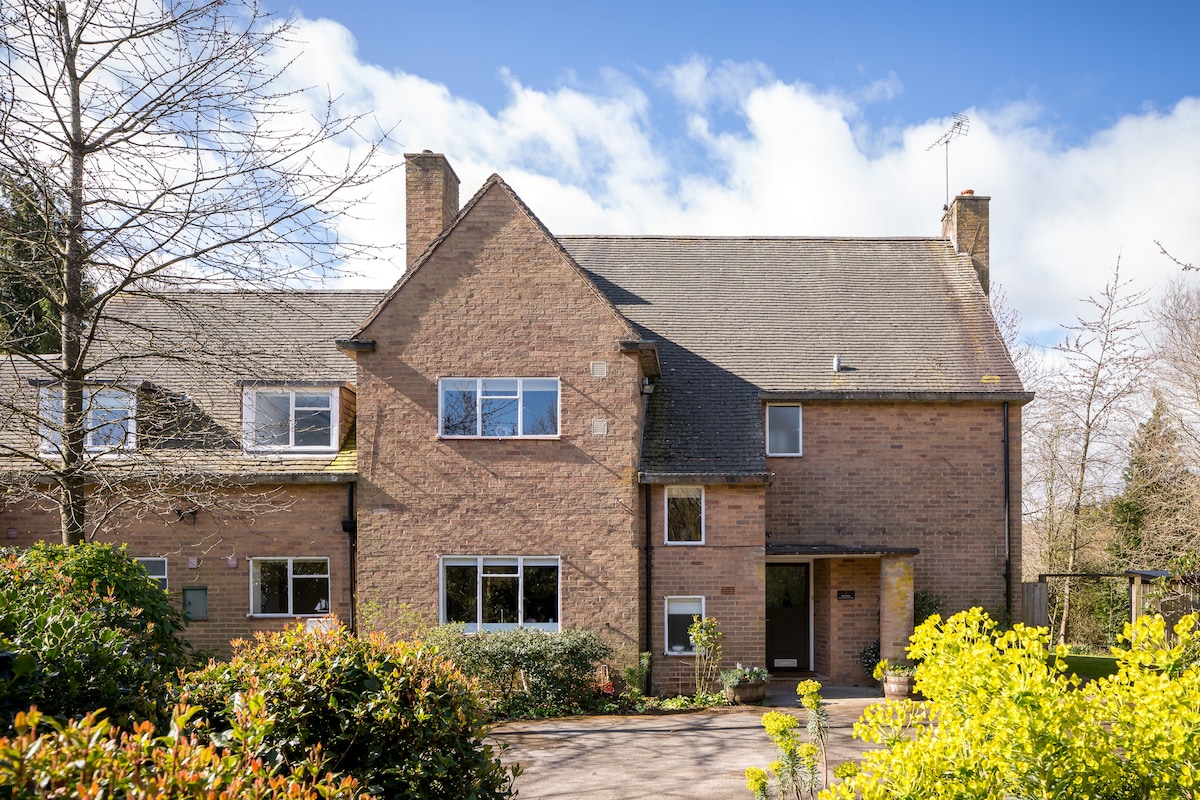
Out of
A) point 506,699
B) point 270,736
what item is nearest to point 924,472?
point 506,699

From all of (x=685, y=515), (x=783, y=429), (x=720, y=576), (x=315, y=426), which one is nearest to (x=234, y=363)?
(x=315, y=426)

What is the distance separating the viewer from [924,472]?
1805 centimetres

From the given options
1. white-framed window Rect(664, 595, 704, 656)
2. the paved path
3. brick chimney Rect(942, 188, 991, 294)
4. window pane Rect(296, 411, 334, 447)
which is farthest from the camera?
brick chimney Rect(942, 188, 991, 294)

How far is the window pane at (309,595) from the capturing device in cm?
→ 1661

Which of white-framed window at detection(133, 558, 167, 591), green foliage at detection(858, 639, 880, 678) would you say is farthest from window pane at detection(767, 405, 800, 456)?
white-framed window at detection(133, 558, 167, 591)

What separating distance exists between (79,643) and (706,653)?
11726 millimetres

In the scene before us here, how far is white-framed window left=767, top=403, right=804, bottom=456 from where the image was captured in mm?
18359

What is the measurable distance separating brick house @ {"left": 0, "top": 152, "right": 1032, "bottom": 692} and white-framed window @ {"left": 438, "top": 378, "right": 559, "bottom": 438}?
39 millimetres

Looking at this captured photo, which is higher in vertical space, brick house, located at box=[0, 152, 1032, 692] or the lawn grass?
brick house, located at box=[0, 152, 1032, 692]

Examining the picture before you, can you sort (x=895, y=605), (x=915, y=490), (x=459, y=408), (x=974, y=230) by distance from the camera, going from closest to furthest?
(x=459, y=408) → (x=895, y=605) → (x=915, y=490) → (x=974, y=230)

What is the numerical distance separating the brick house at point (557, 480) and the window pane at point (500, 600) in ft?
0.19

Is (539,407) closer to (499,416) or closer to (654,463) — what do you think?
(499,416)

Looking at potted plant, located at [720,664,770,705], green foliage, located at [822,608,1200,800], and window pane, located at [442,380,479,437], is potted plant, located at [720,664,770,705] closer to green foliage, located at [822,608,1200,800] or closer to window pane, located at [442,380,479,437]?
window pane, located at [442,380,479,437]

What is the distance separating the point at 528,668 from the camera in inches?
575
